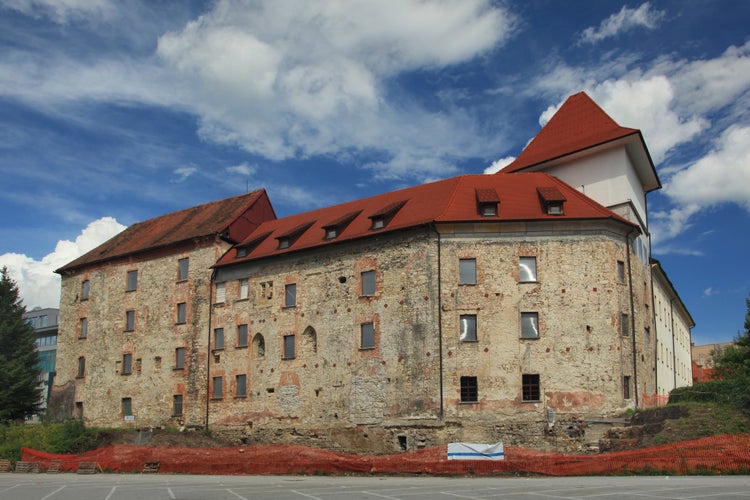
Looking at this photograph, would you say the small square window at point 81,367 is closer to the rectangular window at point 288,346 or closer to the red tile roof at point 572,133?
the rectangular window at point 288,346

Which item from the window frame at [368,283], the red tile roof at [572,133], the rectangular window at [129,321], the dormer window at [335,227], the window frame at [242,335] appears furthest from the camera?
the rectangular window at [129,321]

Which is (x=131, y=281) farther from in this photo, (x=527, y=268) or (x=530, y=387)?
(x=530, y=387)

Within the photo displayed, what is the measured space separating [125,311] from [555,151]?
29.0 meters

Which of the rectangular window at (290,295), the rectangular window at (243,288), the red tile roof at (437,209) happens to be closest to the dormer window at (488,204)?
the red tile roof at (437,209)

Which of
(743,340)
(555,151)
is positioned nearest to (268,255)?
(555,151)

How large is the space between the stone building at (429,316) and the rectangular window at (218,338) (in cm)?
15

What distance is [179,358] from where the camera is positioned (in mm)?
43562

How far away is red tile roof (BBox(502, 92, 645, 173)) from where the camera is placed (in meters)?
38.4

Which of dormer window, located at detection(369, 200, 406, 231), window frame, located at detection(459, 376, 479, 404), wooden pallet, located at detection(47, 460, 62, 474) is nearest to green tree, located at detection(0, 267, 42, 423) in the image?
wooden pallet, located at detection(47, 460, 62, 474)

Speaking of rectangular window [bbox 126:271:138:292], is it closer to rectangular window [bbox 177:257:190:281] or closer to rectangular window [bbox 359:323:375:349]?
rectangular window [bbox 177:257:190:281]

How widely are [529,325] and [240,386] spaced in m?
17.1

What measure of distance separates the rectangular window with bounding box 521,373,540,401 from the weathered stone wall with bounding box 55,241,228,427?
19135 mm

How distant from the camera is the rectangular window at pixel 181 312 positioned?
44209 millimetres

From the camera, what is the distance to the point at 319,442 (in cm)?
3662
